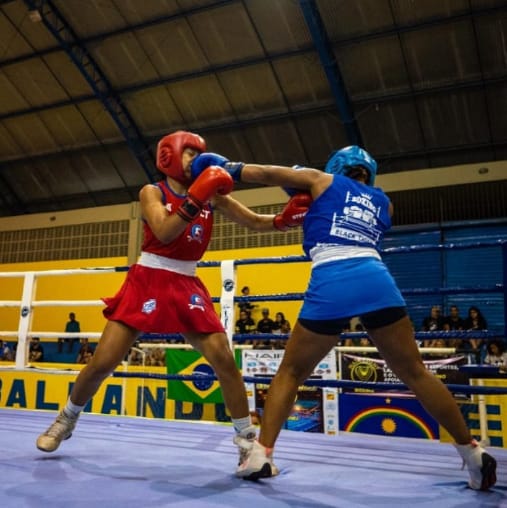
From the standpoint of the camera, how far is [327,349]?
6.04ft

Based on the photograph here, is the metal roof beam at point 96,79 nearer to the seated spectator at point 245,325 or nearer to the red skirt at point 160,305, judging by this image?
the seated spectator at point 245,325

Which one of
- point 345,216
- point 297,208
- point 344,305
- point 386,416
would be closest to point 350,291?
point 344,305

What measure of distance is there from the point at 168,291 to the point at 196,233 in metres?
0.28

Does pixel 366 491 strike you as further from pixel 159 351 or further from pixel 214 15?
pixel 214 15

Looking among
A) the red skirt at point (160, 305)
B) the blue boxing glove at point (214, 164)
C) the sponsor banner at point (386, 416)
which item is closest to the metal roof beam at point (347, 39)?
the sponsor banner at point (386, 416)

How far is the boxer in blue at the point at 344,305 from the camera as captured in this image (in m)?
1.74

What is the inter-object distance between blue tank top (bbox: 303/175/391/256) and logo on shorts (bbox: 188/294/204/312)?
537 millimetres

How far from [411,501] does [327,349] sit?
21.2 inches

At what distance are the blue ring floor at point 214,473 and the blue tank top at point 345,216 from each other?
0.83 m

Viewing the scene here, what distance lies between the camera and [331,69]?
9.09 meters

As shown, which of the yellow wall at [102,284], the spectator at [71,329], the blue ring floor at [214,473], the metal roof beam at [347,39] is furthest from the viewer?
the spectator at [71,329]

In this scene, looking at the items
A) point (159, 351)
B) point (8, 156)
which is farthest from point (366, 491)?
point (8, 156)

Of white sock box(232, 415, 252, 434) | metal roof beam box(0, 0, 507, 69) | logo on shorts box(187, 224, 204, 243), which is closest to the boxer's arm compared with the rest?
logo on shorts box(187, 224, 204, 243)

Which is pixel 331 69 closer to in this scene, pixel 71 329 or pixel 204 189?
pixel 71 329
